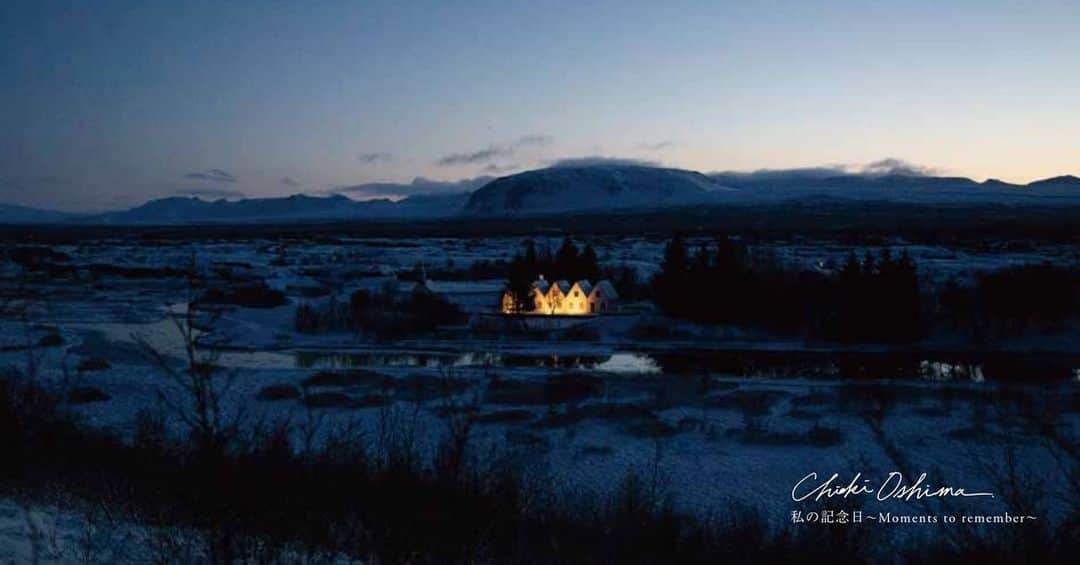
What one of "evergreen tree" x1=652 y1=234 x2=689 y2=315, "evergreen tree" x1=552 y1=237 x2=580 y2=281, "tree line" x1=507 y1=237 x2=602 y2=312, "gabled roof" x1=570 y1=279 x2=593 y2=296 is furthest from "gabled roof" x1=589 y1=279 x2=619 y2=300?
"evergreen tree" x1=552 y1=237 x2=580 y2=281

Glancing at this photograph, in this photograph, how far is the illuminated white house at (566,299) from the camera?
137 ft

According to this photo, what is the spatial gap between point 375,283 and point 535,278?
13.2m

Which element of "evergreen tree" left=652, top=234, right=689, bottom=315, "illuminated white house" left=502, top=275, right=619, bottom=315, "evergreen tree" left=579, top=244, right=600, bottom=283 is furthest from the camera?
"evergreen tree" left=579, top=244, right=600, bottom=283

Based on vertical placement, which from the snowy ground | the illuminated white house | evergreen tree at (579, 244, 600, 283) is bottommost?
the snowy ground

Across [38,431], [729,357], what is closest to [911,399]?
[729,357]

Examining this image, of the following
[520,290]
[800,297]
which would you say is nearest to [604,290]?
[520,290]

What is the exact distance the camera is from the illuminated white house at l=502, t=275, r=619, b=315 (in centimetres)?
4166

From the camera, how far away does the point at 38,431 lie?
1277cm

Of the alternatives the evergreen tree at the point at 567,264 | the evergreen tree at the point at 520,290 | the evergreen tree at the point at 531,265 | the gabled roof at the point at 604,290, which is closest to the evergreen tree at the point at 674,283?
the gabled roof at the point at 604,290

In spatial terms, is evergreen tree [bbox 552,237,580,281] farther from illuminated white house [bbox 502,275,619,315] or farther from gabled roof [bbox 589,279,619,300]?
illuminated white house [bbox 502,275,619,315]

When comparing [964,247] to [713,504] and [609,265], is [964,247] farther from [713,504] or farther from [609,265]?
[713,504]

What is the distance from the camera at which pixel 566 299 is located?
4184cm
